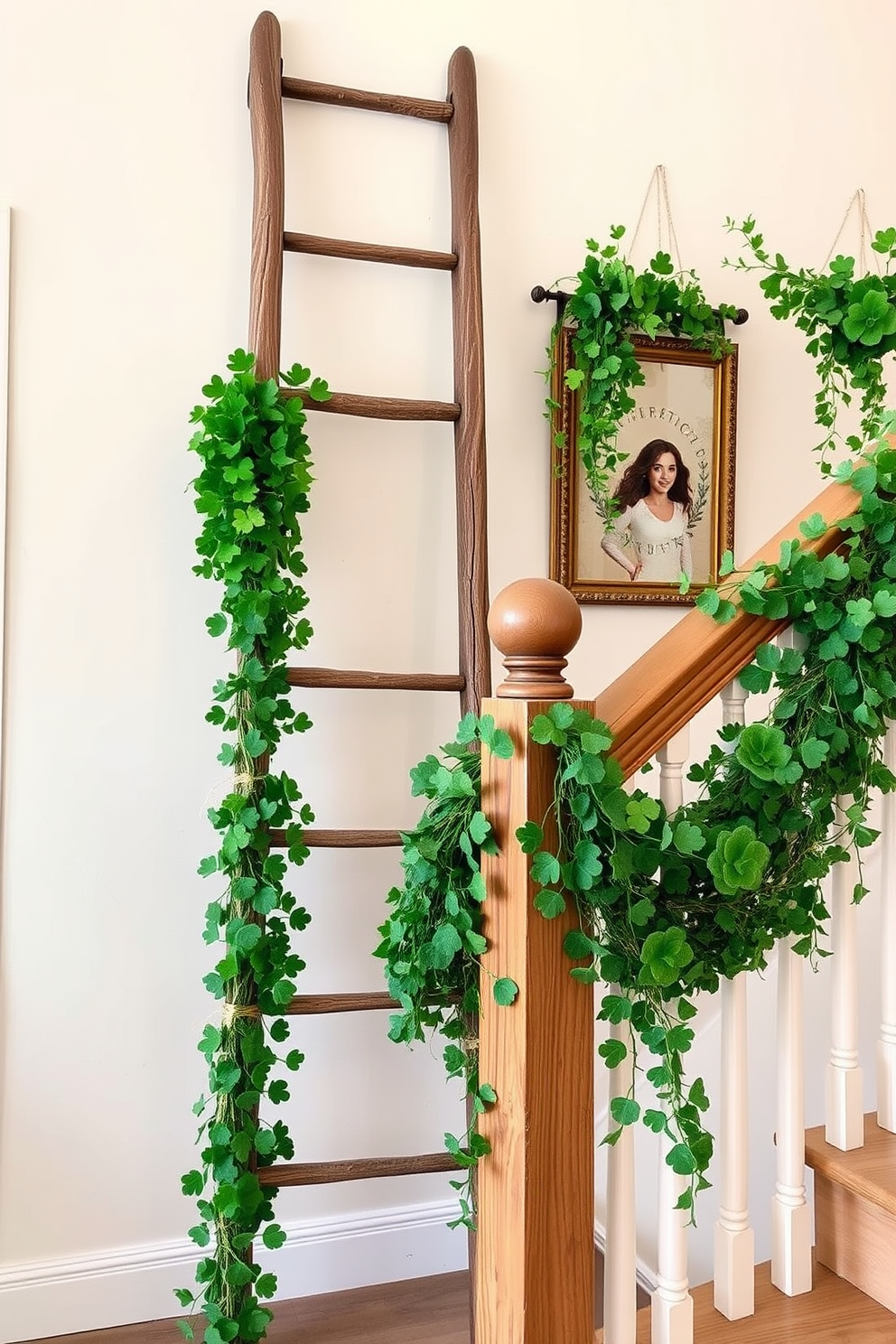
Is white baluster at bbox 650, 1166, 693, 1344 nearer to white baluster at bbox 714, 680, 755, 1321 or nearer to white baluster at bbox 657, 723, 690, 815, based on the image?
white baluster at bbox 714, 680, 755, 1321

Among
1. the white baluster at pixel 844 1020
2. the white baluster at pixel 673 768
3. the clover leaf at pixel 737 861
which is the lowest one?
the white baluster at pixel 844 1020

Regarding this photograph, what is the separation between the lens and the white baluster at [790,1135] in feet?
4.07

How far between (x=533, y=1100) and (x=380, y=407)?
4.42 feet

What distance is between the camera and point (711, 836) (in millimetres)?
1108

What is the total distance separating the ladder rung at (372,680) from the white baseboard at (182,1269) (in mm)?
1079

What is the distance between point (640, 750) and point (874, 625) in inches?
12.5

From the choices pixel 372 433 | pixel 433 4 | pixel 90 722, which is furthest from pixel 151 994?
pixel 433 4

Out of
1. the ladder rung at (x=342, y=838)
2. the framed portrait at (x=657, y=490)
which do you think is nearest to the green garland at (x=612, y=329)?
the framed portrait at (x=657, y=490)

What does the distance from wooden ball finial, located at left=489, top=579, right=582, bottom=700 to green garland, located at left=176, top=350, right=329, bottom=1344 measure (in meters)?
0.76

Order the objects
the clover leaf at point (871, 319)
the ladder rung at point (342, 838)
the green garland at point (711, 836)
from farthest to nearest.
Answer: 1. the ladder rung at point (342, 838)
2. the clover leaf at point (871, 319)
3. the green garland at point (711, 836)

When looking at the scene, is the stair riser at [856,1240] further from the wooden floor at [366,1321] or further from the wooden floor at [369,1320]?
the wooden floor at [366,1321]

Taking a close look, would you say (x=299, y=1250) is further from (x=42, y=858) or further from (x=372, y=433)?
(x=372, y=433)

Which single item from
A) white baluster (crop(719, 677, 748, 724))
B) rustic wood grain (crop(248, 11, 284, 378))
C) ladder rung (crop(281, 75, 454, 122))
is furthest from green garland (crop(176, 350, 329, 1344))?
white baluster (crop(719, 677, 748, 724))

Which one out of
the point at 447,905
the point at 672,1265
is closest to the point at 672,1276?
the point at 672,1265
